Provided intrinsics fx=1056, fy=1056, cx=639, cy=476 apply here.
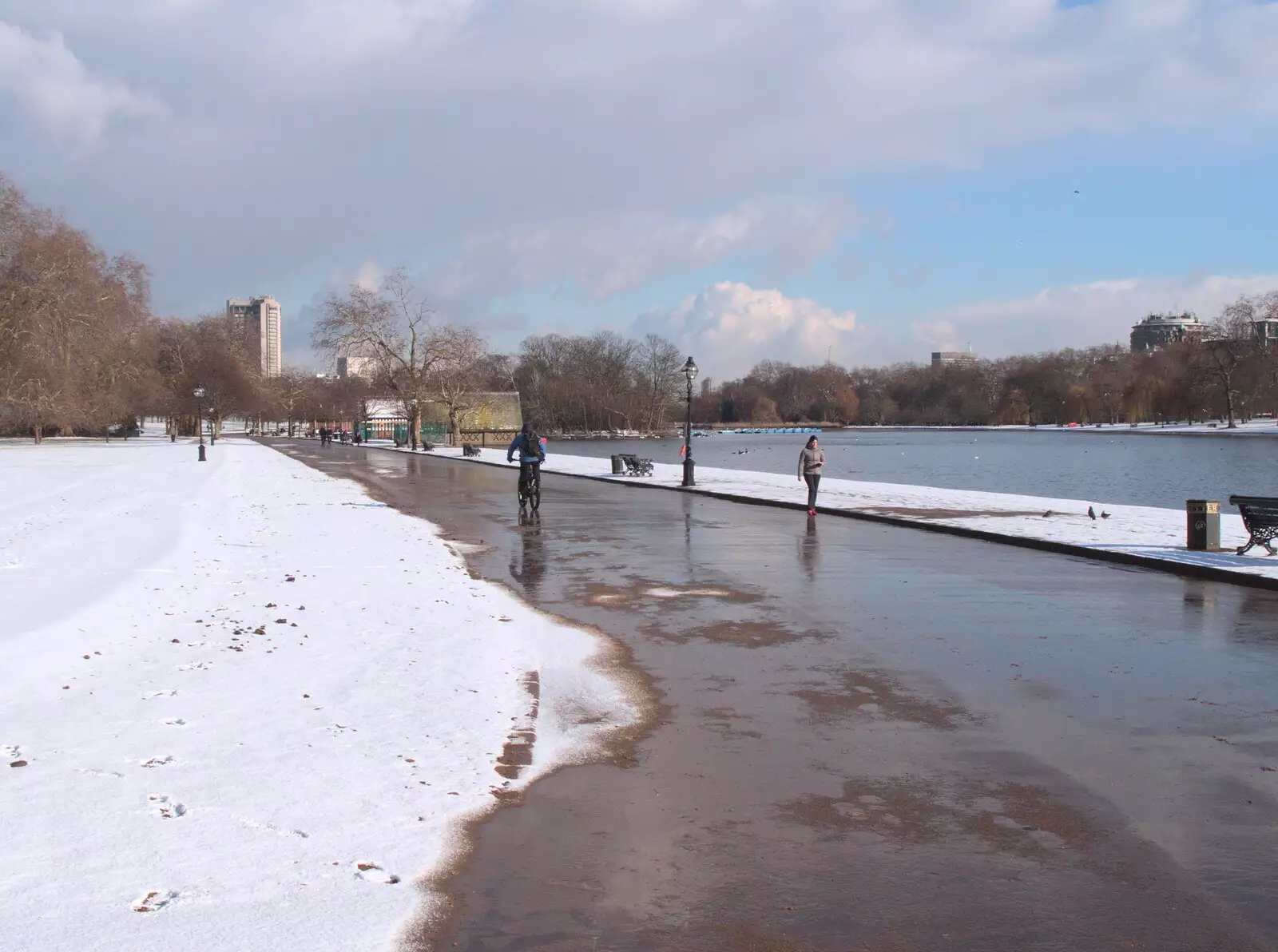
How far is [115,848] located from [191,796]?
63cm

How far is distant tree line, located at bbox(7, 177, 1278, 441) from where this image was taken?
5884 centimetres

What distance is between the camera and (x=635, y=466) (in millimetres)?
38844

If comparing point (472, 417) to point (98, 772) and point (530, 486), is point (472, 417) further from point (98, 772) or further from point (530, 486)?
point (98, 772)

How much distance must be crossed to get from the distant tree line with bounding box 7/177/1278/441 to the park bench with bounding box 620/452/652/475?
3640 centimetres

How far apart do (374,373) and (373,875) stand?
88.6 m

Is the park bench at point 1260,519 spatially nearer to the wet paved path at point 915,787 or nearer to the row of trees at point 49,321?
the wet paved path at point 915,787

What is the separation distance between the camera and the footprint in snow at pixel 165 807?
4.60 m

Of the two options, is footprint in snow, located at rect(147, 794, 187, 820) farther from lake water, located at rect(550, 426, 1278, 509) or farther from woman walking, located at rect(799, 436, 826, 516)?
lake water, located at rect(550, 426, 1278, 509)

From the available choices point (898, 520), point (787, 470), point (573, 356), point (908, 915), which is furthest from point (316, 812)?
point (573, 356)

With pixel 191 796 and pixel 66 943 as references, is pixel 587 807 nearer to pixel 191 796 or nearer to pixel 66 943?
pixel 191 796

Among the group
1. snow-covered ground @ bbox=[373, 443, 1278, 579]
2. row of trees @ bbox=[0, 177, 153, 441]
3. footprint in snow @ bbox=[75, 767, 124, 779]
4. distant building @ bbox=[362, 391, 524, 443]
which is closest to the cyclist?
snow-covered ground @ bbox=[373, 443, 1278, 579]

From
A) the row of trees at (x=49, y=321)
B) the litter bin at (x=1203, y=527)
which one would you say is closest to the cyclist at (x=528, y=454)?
the litter bin at (x=1203, y=527)

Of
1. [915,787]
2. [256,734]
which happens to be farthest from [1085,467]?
[256,734]

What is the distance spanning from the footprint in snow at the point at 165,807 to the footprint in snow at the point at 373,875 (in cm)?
98
